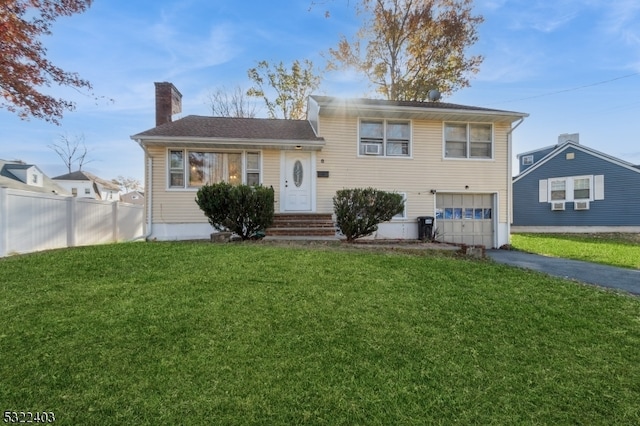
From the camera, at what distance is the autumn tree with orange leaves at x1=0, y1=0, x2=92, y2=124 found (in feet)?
37.6

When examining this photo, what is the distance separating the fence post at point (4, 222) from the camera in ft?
22.8

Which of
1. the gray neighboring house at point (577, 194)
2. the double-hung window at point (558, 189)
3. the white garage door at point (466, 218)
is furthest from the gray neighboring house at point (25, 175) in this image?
the double-hung window at point (558, 189)

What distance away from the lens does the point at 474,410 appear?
2307mm

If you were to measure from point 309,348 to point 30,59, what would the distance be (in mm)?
15789

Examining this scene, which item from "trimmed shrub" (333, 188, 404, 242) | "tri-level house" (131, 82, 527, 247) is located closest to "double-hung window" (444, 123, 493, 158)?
"tri-level house" (131, 82, 527, 247)

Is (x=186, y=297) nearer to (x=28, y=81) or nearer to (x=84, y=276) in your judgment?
(x=84, y=276)

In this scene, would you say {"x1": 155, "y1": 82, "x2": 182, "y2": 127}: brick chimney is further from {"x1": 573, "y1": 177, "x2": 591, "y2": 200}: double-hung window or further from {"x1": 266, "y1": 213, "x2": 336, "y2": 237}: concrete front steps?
{"x1": 573, "y1": 177, "x2": 591, "y2": 200}: double-hung window

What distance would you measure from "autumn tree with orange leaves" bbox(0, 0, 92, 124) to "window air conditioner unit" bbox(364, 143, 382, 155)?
12.2 metres

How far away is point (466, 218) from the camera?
11.9 meters

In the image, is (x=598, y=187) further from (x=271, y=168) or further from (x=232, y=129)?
(x=232, y=129)

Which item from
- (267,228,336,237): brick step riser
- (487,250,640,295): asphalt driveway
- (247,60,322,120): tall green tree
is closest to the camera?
(487,250,640,295): asphalt driveway

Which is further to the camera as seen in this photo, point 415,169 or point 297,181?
point 415,169

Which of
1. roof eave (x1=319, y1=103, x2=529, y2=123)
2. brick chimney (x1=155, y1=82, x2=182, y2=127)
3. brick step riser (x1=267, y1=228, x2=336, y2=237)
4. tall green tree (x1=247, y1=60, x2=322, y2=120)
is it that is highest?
tall green tree (x1=247, y1=60, x2=322, y2=120)

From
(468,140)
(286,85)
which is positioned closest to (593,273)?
(468,140)
